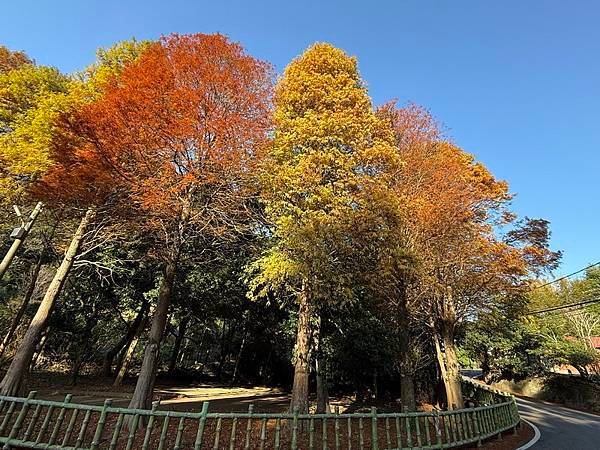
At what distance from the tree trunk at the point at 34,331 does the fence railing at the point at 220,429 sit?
1.92m

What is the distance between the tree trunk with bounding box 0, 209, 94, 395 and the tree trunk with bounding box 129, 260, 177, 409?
3.81 m

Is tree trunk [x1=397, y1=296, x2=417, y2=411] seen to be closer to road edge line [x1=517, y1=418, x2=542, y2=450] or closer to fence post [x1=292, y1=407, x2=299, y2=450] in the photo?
road edge line [x1=517, y1=418, x2=542, y2=450]

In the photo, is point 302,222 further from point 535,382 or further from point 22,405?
point 535,382

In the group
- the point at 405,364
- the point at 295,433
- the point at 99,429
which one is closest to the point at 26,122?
the point at 99,429

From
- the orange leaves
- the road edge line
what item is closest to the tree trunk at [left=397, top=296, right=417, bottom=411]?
the road edge line

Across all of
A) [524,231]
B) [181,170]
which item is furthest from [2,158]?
[524,231]

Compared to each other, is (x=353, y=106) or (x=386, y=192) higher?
(x=353, y=106)

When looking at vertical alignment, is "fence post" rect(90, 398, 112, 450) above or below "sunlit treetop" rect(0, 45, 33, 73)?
below

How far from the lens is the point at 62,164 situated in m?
11.2

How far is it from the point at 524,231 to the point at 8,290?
26332 millimetres

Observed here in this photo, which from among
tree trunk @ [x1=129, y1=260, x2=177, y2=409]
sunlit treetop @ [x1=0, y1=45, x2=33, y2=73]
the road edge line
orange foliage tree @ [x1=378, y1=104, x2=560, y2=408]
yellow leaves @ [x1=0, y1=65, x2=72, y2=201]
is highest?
sunlit treetop @ [x1=0, y1=45, x2=33, y2=73]

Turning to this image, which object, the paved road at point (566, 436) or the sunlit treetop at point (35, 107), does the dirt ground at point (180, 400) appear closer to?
the paved road at point (566, 436)

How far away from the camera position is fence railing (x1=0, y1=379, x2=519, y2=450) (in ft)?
20.5

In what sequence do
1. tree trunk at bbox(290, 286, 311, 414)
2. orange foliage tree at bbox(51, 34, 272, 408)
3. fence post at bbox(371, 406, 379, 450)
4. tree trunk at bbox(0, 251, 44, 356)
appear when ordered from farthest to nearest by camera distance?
tree trunk at bbox(0, 251, 44, 356) → orange foliage tree at bbox(51, 34, 272, 408) → tree trunk at bbox(290, 286, 311, 414) → fence post at bbox(371, 406, 379, 450)
